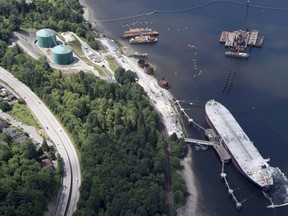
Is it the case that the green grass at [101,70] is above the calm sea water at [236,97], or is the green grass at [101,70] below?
above

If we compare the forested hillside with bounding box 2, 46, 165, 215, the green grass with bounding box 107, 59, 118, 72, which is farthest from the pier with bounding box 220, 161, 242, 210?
the green grass with bounding box 107, 59, 118, 72

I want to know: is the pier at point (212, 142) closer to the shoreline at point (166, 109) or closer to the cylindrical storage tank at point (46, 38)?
the shoreline at point (166, 109)

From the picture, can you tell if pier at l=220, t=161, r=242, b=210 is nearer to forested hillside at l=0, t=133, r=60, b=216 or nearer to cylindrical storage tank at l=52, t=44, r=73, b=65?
forested hillside at l=0, t=133, r=60, b=216

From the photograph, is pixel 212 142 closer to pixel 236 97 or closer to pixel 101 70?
pixel 236 97

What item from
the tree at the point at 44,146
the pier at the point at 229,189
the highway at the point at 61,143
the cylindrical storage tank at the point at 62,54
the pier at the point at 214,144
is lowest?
the pier at the point at 229,189

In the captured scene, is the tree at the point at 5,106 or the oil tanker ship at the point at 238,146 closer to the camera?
the oil tanker ship at the point at 238,146

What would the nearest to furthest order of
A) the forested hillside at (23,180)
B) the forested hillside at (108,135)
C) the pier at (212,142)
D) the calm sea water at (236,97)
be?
the forested hillside at (23,180) → the forested hillside at (108,135) → the calm sea water at (236,97) → the pier at (212,142)

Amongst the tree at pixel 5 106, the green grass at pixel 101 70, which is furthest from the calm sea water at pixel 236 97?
the tree at pixel 5 106
